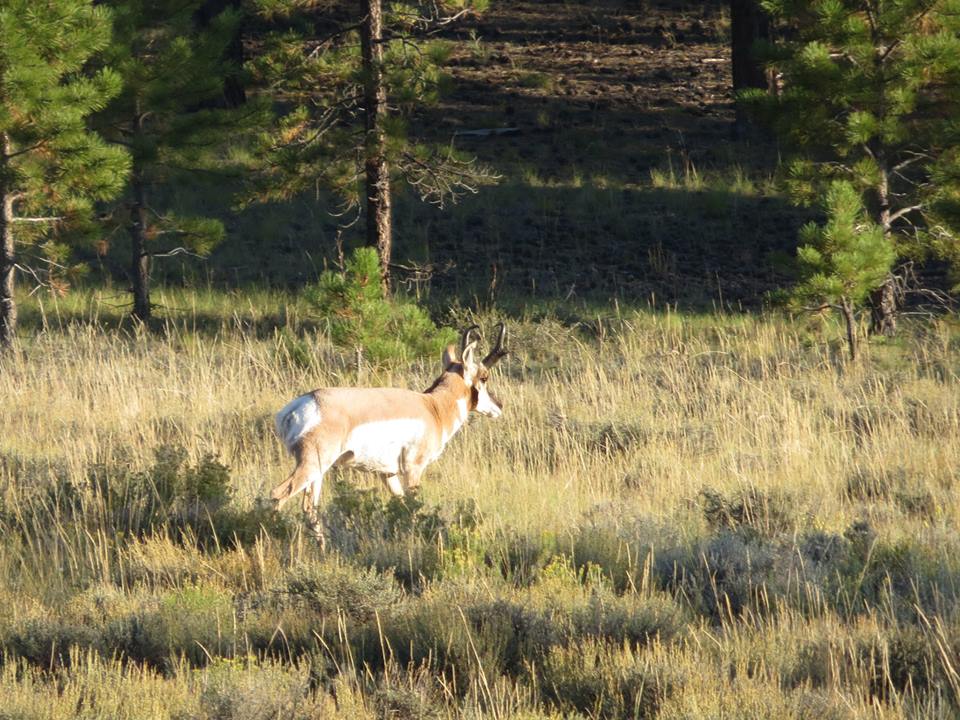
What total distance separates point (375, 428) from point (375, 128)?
7.93 metres

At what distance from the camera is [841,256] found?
13234 mm

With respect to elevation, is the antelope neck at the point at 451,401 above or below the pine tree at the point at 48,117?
below

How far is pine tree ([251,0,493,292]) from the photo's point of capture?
14.4m

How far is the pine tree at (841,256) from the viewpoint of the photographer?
13266 mm

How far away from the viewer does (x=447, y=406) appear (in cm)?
838

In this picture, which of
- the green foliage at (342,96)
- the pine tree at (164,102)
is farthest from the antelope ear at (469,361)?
the pine tree at (164,102)

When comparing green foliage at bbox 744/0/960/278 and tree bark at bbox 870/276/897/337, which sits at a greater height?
green foliage at bbox 744/0/960/278

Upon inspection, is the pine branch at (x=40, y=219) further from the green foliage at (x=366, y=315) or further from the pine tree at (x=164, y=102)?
the green foliage at (x=366, y=315)

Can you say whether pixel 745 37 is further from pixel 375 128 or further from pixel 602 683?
pixel 602 683

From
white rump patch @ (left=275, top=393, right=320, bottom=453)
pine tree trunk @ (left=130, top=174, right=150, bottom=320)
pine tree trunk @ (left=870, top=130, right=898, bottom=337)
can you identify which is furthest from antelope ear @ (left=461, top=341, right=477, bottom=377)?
pine tree trunk @ (left=130, top=174, right=150, bottom=320)

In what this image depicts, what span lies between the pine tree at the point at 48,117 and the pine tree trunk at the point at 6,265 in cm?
1

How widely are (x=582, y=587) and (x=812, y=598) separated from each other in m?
1.11

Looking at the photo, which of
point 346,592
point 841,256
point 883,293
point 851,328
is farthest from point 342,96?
point 346,592

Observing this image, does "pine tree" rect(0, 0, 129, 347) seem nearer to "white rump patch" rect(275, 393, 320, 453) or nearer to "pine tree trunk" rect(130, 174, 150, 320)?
"pine tree trunk" rect(130, 174, 150, 320)
